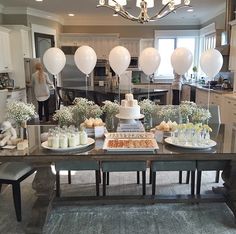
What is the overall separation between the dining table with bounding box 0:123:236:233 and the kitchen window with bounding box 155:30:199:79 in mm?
6604

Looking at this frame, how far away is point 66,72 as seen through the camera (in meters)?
8.55

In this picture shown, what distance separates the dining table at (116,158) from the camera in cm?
209

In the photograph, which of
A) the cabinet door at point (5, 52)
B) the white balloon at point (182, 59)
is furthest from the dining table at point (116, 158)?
the cabinet door at point (5, 52)

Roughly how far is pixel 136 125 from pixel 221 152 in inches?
33.2

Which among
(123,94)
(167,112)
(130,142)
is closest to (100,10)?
(123,94)

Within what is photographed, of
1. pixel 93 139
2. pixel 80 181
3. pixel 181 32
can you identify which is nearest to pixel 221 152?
pixel 93 139

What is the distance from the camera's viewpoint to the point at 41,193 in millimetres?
2469

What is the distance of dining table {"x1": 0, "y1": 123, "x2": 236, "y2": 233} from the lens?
2094mm

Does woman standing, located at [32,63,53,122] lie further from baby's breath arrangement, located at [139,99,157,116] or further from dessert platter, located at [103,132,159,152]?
dessert platter, located at [103,132,159,152]

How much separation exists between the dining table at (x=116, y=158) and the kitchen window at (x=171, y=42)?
6604mm

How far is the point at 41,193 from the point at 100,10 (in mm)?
5778

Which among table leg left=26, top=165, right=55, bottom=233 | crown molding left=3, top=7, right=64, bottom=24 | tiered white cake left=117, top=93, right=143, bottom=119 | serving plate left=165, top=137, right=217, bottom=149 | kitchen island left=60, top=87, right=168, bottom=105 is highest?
crown molding left=3, top=7, right=64, bottom=24

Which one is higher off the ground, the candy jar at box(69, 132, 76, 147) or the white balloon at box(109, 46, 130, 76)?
the white balloon at box(109, 46, 130, 76)

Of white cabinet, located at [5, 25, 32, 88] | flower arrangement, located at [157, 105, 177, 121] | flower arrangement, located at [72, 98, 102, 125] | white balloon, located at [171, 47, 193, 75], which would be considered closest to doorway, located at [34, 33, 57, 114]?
white cabinet, located at [5, 25, 32, 88]
